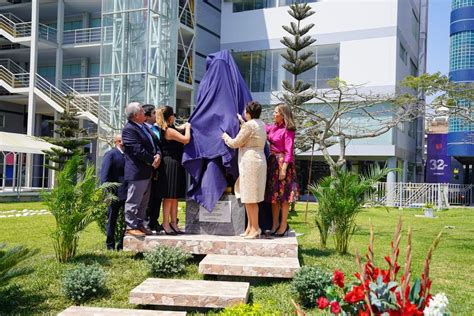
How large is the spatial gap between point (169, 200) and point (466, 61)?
22541mm

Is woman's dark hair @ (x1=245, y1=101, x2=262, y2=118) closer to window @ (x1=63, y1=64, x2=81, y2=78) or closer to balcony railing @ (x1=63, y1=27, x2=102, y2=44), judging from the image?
balcony railing @ (x1=63, y1=27, x2=102, y2=44)

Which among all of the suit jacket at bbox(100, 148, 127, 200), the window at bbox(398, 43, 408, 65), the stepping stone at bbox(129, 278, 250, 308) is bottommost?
the stepping stone at bbox(129, 278, 250, 308)

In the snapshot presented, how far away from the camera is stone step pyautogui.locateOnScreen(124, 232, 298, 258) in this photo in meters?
5.25

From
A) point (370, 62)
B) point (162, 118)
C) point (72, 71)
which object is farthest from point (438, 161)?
point (162, 118)

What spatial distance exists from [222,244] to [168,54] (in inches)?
667

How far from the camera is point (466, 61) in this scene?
23.9m

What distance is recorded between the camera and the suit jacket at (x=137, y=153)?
556cm

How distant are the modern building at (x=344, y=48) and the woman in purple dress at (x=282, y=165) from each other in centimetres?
1718

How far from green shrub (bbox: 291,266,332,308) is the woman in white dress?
131cm

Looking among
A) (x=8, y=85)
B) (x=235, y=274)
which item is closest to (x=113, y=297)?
(x=235, y=274)

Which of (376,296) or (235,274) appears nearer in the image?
(376,296)

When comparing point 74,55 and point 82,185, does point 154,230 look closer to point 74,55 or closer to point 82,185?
point 82,185

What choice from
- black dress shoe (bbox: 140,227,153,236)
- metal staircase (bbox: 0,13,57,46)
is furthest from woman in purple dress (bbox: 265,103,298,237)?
metal staircase (bbox: 0,13,57,46)

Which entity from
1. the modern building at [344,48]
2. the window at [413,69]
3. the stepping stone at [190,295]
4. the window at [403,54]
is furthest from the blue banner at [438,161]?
the stepping stone at [190,295]
